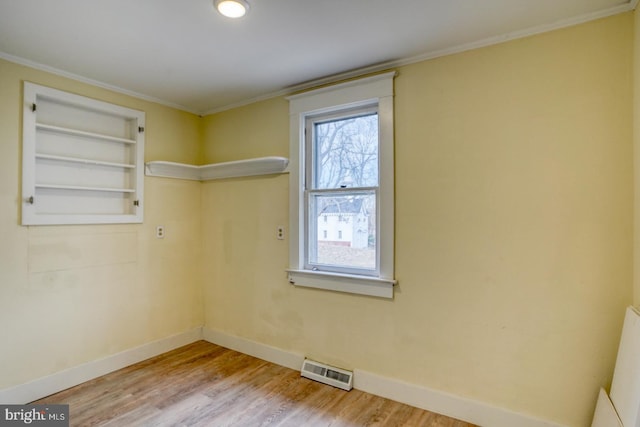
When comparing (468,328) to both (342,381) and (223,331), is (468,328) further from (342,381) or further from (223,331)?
(223,331)

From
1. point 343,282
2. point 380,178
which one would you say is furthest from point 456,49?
point 343,282

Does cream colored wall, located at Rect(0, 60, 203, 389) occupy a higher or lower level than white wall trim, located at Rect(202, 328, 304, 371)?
higher

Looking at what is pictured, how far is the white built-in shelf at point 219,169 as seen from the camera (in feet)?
9.76

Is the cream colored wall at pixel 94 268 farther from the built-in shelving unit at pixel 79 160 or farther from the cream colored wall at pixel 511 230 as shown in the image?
the cream colored wall at pixel 511 230

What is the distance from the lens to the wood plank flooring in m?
2.18

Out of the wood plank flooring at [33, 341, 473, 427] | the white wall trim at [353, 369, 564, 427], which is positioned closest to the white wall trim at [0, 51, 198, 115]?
the wood plank flooring at [33, 341, 473, 427]

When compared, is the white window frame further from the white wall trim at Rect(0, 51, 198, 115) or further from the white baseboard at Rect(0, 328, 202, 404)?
the white baseboard at Rect(0, 328, 202, 404)

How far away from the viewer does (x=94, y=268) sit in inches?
109

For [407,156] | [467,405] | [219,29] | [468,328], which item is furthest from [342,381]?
[219,29]

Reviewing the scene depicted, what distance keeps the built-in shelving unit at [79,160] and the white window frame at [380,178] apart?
1461mm

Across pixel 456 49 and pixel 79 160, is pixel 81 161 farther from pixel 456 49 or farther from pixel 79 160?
pixel 456 49

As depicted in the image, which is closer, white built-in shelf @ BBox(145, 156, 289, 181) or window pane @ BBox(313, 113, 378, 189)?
window pane @ BBox(313, 113, 378, 189)

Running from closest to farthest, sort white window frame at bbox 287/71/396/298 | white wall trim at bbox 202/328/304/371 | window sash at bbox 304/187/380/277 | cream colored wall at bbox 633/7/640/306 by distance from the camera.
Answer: cream colored wall at bbox 633/7/640/306 → white window frame at bbox 287/71/396/298 → window sash at bbox 304/187/380/277 → white wall trim at bbox 202/328/304/371

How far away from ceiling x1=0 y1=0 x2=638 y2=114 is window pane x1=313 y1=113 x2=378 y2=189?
40cm
